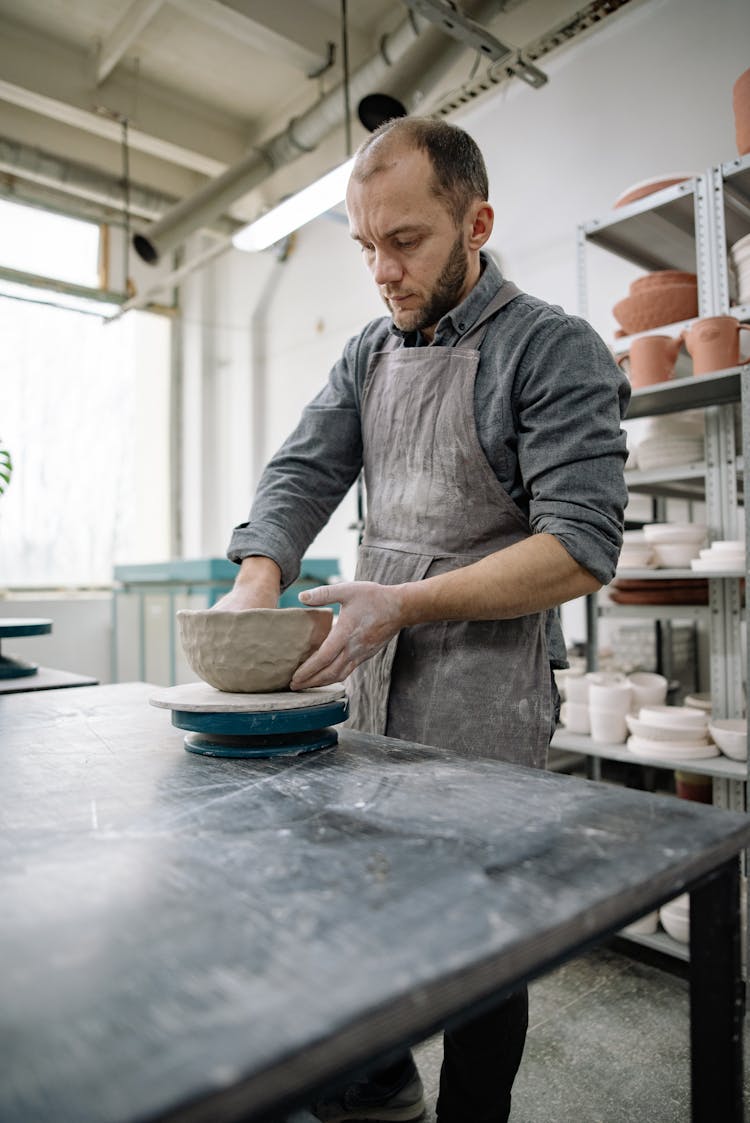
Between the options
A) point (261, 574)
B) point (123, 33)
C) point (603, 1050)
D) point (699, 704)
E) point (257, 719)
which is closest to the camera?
point (257, 719)

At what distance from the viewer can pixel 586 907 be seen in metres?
0.47

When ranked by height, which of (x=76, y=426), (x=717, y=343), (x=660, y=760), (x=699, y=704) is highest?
(x=76, y=426)

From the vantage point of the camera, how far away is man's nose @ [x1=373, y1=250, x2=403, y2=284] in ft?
3.76

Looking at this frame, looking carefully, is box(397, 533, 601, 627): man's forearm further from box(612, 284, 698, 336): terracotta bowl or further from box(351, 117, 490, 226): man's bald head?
box(612, 284, 698, 336): terracotta bowl

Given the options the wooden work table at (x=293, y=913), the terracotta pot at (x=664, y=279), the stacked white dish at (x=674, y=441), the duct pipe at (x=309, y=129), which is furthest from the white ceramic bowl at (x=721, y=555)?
the duct pipe at (x=309, y=129)

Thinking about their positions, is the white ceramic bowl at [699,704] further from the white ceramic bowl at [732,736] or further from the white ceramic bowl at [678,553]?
the white ceramic bowl at [678,553]

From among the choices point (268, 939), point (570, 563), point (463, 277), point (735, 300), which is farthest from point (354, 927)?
point (735, 300)

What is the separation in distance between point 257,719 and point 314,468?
0.63m

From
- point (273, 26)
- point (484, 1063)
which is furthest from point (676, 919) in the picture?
point (273, 26)

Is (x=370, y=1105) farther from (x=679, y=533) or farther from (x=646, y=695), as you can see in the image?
(x=679, y=533)

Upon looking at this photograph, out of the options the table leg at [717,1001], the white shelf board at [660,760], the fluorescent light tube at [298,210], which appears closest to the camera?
the table leg at [717,1001]

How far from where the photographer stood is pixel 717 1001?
572 mm

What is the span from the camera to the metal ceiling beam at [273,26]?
12.8 ft

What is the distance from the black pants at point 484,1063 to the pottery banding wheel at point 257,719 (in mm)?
435
